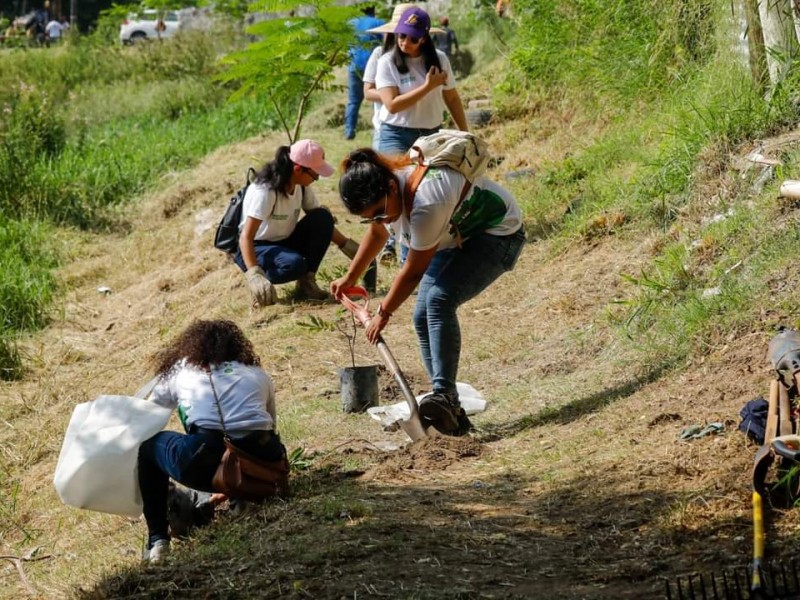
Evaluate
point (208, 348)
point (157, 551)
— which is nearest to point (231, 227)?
point (208, 348)

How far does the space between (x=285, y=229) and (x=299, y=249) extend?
0.20 m

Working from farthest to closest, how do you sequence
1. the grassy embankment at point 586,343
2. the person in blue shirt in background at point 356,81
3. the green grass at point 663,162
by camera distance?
the person in blue shirt in background at point 356,81
the green grass at point 663,162
the grassy embankment at point 586,343

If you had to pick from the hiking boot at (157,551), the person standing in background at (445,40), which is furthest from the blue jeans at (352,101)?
the hiking boot at (157,551)

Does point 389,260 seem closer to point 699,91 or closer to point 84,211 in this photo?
point 699,91

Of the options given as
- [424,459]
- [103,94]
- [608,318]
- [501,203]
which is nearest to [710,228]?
[608,318]

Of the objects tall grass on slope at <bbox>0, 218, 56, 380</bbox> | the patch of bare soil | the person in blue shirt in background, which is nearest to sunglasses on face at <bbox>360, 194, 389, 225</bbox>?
the patch of bare soil

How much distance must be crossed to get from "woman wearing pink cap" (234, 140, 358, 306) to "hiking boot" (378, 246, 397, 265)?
2.36ft

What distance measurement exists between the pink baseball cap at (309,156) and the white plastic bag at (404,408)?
206 cm

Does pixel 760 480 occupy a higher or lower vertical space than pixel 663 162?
lower

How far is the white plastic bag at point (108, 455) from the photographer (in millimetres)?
4977

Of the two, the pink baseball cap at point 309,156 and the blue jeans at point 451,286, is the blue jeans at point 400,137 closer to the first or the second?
the pink baseball cap at point 309,156

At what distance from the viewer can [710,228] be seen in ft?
23.6

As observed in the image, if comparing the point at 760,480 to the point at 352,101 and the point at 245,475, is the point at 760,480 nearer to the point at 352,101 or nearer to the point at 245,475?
the point at 245,475

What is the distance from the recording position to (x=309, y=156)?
311 inches
